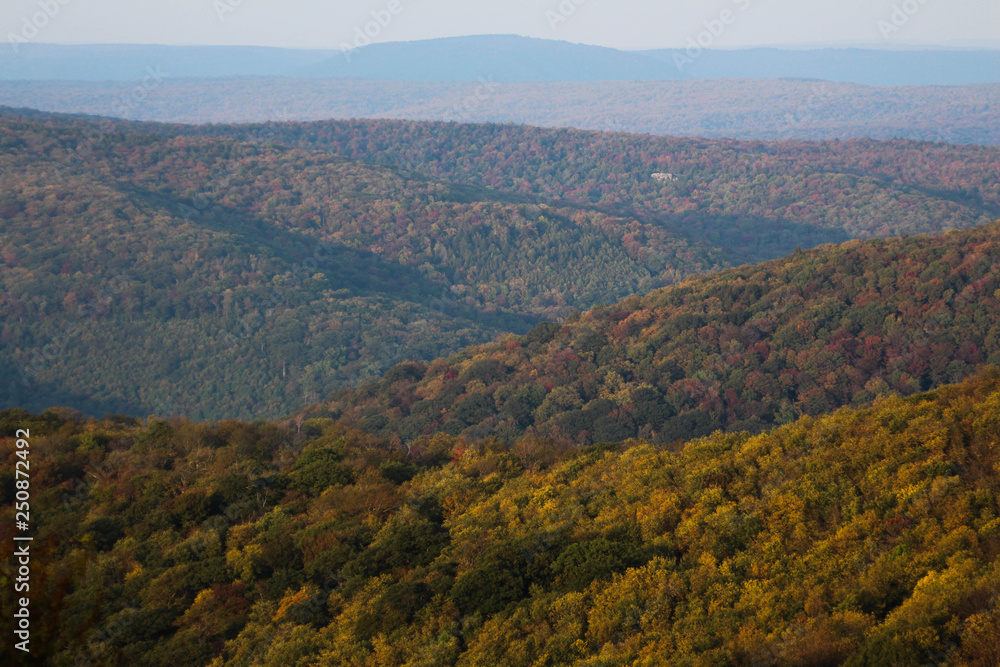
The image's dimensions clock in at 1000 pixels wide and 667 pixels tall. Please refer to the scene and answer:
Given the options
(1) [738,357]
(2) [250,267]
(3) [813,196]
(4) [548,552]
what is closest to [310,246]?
(2) [250,267]

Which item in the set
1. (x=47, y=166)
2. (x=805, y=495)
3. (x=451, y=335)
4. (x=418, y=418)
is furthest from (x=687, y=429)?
(x=47, y=166)

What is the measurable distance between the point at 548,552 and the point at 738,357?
117ft

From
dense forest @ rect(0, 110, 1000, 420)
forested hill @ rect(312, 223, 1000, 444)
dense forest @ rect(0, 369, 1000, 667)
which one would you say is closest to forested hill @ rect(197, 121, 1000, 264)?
dense forest @ rect(0, 110, 1000, 420)

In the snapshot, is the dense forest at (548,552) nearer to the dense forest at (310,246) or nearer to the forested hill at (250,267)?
the dense forest at (310,246)

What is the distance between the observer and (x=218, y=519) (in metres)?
21.0

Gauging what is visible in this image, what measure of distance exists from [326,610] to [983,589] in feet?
39.9

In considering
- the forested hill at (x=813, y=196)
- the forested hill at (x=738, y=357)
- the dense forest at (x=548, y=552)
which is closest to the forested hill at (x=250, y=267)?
the forested hill at (x=738, y=357)

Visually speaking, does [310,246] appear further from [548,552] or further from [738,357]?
[548,552]

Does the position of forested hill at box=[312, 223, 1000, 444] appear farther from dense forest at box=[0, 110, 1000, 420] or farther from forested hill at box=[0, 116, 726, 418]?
forested hill at box=[0, 116, 726, 418]

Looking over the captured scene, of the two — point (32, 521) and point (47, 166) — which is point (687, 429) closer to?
point (32, 521)

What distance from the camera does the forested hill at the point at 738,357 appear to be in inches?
1768

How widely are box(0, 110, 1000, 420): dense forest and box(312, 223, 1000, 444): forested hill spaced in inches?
81.8

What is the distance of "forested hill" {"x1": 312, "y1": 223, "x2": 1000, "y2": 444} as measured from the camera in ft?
147

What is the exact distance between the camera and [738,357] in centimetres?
5022
